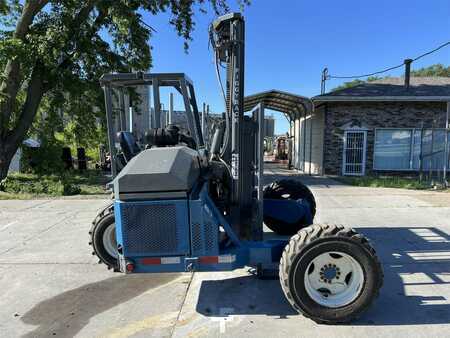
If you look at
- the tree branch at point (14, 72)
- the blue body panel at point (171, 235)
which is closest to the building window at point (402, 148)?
the blue body panel at point (171, 235)

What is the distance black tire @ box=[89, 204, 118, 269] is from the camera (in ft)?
15.2

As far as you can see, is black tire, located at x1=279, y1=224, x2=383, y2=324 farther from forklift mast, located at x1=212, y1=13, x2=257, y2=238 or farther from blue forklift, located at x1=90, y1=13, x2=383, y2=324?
forklift mast, located at x1=212, y1=13, x2=257, y2=238

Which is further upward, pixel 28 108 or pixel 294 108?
pixel 294 108

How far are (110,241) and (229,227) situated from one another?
1.87 m

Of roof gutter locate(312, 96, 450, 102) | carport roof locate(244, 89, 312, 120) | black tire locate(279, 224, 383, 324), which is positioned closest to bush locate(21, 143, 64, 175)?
carport roof locate(244, 89, 312, 120)

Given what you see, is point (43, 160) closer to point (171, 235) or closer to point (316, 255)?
point (171, 235)

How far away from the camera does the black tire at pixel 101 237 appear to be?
15.2 ft

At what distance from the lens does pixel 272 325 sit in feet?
11.1

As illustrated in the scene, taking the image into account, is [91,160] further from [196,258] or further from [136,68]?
[196,258]

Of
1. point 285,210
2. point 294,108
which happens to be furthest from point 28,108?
point 294,108

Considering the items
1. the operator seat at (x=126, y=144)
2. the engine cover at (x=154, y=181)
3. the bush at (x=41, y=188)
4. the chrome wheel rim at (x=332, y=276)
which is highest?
the operator seat at (x=126, y=144)

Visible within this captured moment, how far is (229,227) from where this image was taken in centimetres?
378

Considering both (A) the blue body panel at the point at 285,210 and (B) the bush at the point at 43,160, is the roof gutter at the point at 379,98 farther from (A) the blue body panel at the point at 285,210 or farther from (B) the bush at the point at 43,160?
(B) the bush at the point at 43,160

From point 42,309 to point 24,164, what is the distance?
1494 cm
